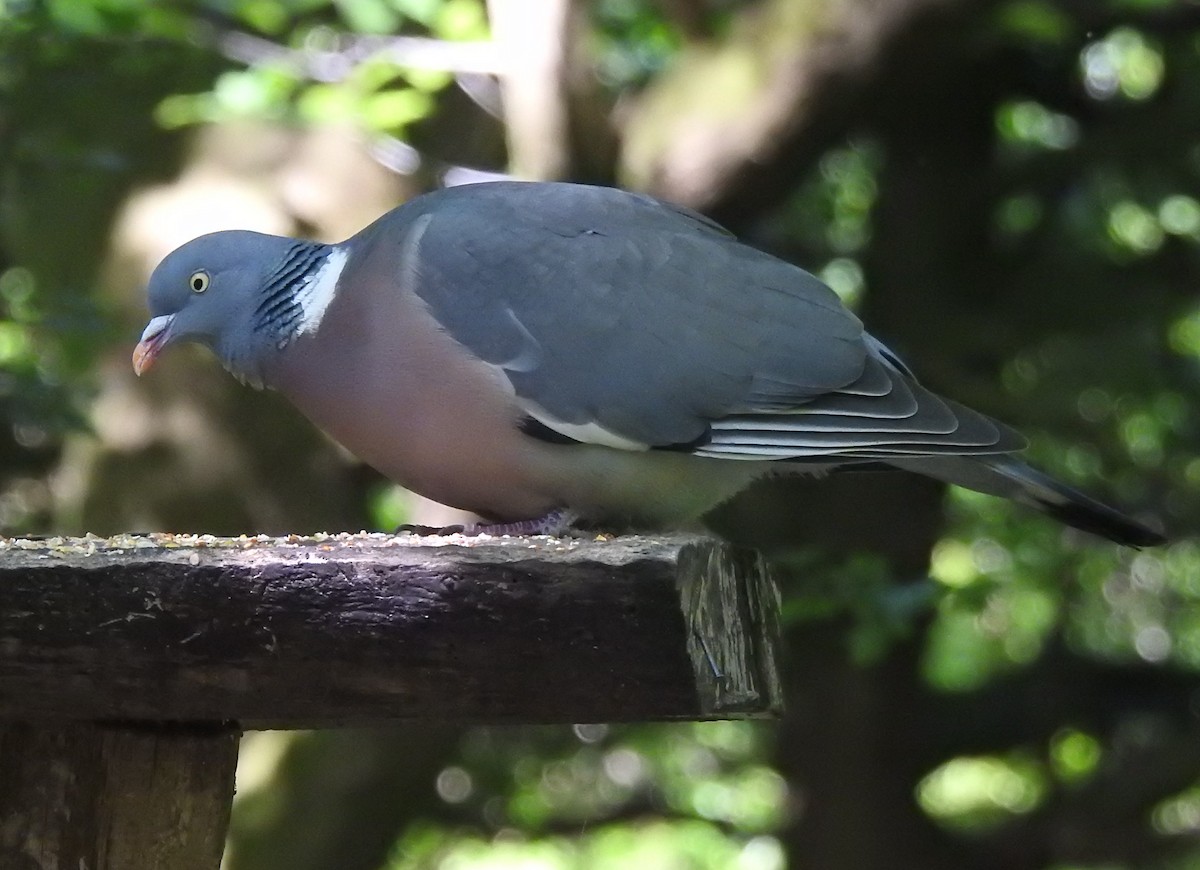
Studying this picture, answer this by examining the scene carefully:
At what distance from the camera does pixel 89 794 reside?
1.80 metres

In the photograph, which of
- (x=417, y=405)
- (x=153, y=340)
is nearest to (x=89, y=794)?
(x=417, y=405)

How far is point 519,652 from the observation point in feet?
4.79

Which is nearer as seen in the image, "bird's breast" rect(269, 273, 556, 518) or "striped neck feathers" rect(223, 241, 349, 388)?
"bird's breast" rect(269, 273, 556, 518)

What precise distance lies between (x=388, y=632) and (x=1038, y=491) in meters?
1.59

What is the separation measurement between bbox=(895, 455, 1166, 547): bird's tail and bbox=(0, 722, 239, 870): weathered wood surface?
1.36 metres

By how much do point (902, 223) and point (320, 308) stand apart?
3202 mm

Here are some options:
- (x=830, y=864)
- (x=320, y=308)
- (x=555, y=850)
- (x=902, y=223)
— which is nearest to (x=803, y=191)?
(x=902, y=223)

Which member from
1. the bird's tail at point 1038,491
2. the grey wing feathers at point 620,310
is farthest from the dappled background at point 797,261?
the grey wing feathers at point 620,310

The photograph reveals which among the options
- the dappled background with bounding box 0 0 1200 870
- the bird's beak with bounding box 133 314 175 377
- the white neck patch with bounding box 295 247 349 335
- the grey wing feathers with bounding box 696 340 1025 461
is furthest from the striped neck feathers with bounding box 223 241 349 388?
the dappled background with bounding box 0 0 1200 870

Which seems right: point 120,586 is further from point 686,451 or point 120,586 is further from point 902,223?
point 902,223

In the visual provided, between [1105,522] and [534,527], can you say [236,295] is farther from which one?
[1105,522]

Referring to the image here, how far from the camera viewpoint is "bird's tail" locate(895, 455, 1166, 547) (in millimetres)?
2645

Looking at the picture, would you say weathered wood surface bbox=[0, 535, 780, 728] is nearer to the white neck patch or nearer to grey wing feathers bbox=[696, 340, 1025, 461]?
grey wing feathers bbox=[696, 340, 1025, 461]

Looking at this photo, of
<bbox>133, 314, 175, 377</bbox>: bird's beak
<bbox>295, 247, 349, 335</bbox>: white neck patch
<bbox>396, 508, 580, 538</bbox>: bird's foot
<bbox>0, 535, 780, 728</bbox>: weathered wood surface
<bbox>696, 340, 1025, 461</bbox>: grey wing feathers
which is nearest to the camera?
<bbox>0, 535, 780, 728</bbox>: weathered wood surface
